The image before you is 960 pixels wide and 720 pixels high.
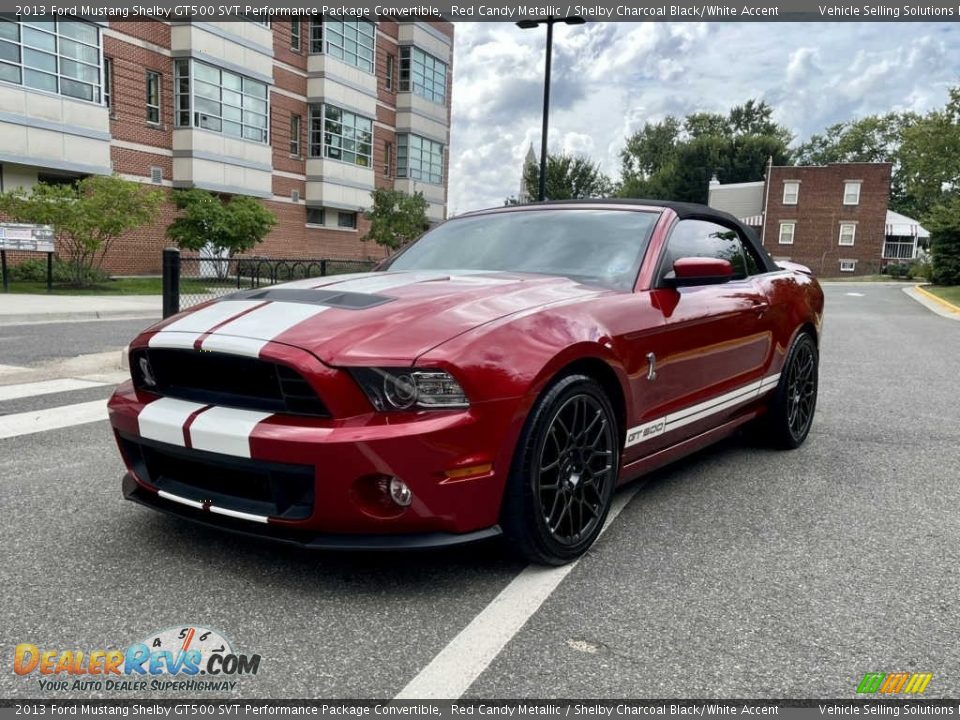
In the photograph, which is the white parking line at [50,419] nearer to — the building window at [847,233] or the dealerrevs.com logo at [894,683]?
the dealerrevs.com logo at [894,683]

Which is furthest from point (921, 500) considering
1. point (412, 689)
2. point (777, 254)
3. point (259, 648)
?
point (777, 254)

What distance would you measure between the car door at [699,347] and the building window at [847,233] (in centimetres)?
5561

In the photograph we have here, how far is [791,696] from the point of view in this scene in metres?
2.16

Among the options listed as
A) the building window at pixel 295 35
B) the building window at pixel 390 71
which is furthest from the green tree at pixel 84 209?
the building window at pixel 390 71

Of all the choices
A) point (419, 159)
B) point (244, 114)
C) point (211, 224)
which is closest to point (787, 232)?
point (419, 159)

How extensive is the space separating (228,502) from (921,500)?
3.42m

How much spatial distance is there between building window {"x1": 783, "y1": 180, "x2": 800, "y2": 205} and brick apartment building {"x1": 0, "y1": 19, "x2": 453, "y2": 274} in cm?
2758

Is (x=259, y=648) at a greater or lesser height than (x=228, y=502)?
lesser

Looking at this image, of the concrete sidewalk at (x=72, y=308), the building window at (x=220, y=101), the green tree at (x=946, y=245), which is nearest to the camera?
the concrete sidewalk at (x=72, y=308)

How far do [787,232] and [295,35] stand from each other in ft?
127

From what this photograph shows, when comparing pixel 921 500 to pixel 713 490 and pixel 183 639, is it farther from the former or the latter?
pixel 183 639

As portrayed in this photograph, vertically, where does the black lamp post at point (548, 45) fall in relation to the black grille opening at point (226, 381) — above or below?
above

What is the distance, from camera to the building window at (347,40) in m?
31.7

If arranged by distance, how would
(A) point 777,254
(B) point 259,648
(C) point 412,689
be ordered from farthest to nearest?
(A) point 777,254, (B) point 259,648, (C) point 412,689
